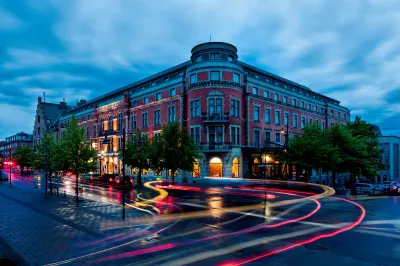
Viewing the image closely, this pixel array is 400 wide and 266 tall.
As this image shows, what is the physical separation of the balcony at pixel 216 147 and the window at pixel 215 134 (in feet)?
2.42

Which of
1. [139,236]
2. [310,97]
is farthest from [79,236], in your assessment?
[310,97]

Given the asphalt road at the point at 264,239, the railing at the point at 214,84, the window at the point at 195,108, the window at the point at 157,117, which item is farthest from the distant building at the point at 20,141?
the asphalt road at the point at 264,239

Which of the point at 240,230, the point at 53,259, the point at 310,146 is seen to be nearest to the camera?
the point at 53,259

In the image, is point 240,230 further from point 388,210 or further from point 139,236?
point 388,210

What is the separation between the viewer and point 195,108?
43.3 meters

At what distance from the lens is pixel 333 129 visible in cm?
3794

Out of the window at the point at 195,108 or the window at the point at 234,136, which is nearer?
the window at the point at 234,136

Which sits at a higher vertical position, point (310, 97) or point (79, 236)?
point (310, 97)

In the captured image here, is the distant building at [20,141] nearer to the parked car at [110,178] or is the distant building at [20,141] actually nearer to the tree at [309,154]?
the parked car at [110,178]

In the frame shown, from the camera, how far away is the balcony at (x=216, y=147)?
40719mm

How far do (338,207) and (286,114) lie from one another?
34662mm

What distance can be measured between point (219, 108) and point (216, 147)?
543cm

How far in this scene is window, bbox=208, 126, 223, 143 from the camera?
4166 centimetres

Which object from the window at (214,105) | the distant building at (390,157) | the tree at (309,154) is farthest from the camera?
the distant building at (390,157)
